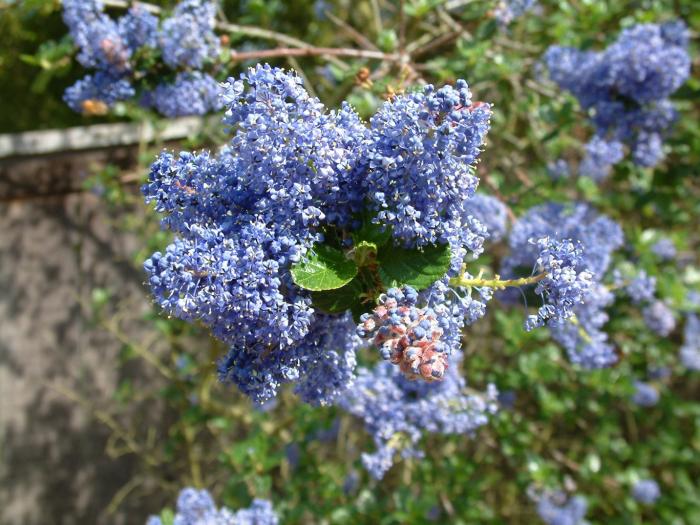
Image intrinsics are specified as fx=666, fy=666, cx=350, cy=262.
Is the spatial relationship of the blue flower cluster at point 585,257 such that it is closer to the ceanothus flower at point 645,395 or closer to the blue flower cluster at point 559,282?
the blue flower cluster at point 559,282

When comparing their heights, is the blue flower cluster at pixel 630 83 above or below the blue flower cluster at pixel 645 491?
above

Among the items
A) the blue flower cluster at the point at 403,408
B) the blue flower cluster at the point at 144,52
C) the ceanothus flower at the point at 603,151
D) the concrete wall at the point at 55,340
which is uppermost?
the blue flower cluster at the point at 144,52

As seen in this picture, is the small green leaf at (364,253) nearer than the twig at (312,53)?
Yes

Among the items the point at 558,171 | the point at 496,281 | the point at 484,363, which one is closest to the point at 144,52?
the point at 496,281

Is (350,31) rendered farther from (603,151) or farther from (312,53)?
(603,151)

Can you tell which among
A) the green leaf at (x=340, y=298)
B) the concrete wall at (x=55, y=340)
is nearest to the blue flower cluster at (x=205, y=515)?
the green leaf at (x=340, y=298)

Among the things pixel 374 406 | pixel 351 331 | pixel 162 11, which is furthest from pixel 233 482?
pixel 162 11

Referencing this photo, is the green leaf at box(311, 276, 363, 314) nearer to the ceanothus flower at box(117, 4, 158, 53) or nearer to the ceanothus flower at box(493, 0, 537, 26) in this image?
the ceanothus flower at box(117, 4, 158, 53)
